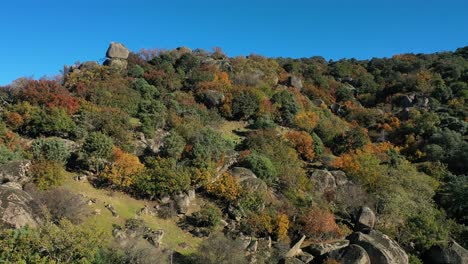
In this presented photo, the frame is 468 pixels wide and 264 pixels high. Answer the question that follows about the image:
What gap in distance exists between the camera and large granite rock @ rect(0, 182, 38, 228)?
71.2 ft

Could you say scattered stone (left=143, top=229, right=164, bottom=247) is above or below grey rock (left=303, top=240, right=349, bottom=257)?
above

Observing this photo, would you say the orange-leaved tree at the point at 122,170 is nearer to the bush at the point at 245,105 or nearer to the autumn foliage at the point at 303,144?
the autumn foliage at the point at 303,144

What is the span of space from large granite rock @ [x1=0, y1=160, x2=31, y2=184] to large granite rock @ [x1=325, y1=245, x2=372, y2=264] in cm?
2337

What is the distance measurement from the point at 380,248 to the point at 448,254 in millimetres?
6507

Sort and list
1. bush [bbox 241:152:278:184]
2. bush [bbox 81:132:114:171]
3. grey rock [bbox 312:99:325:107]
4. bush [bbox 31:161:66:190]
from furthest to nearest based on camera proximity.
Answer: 1. grey rock [bbox 312:99:325:107]
2. bush [bbox 241:152:278:184]
3. bush [bbox 81:132:114:171]
4. bush [bbox 31:161:66:190]

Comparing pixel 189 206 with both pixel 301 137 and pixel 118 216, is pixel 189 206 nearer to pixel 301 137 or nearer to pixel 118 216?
pixel 118 216

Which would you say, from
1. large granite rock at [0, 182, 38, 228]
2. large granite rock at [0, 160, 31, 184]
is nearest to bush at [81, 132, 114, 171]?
large granite rock at [0, 160, 31, 184]

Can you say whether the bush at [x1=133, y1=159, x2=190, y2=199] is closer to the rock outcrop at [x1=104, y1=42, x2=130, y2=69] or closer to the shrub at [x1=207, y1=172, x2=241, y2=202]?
the shrub at [x1=207, y1=172, x2=241, y2=202]

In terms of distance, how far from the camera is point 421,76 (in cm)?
8719

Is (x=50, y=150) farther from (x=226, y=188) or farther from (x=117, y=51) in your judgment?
(x=117, y=51)

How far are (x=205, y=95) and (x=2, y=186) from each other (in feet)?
122

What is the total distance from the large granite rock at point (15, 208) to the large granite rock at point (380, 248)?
73.2 ft

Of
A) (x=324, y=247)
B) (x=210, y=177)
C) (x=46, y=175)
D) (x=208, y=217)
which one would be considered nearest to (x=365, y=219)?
(x=324, y=247)

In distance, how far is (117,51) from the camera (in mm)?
73375
